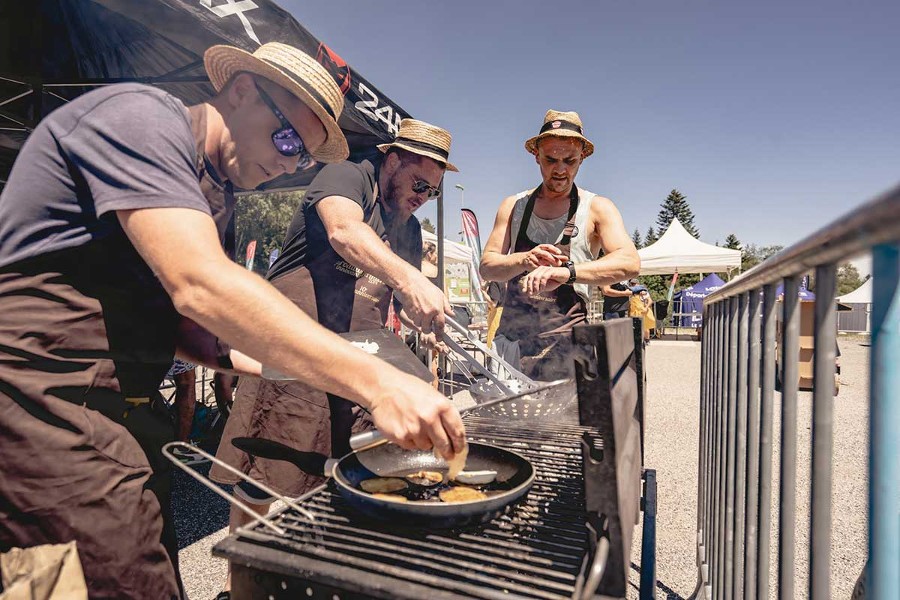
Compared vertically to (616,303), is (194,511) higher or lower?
lower

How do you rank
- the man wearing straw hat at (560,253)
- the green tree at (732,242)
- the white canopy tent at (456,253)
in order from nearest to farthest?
the man wearing straw hat at (560,253) < the white canopy tent at (456,253) < the green tree at (732,242)

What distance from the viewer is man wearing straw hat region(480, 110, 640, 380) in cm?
298

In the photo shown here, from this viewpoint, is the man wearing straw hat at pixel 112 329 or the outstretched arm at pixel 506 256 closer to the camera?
the man wearing straw hat at pixel 112 329

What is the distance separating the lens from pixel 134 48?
3930 mm

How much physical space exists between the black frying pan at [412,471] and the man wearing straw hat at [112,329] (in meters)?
0.15

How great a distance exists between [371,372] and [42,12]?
13.9 feet

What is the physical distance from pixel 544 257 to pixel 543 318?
48 cm

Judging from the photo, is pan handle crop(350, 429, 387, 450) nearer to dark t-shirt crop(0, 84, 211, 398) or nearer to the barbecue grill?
the barbecue grill

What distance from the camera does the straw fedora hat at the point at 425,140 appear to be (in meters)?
2.83

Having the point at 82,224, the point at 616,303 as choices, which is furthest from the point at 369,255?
the point at 616,303

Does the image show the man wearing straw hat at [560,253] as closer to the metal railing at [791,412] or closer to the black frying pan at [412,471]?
the metal railing at [791,412]

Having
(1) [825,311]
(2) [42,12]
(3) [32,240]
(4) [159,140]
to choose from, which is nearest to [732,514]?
(1) [825,311]

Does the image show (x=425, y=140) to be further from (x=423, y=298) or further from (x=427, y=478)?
(x=427, y=478)

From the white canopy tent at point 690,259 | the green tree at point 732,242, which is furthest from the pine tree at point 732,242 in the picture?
the white canopy tent at point 690,259
